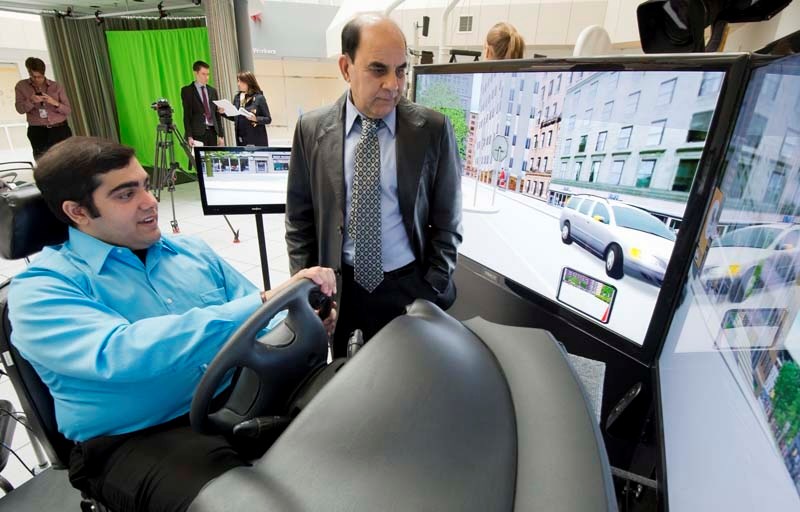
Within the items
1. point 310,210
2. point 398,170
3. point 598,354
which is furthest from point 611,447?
point 310,210

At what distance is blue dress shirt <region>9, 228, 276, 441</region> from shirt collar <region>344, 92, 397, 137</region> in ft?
2.75

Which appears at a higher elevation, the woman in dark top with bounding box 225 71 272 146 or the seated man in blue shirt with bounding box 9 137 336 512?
the woman in dark top with bounding box 225 71 272 146

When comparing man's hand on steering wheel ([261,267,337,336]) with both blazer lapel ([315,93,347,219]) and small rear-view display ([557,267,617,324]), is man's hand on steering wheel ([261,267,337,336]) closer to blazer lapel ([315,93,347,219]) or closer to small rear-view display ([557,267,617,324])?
blazer lapel ([315,93,347,219])

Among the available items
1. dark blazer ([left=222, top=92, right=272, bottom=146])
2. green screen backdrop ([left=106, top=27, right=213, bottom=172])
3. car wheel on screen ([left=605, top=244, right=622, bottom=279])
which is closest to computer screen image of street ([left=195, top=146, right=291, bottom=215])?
car wheel on screen ([left=605, top=244, right=622, bottom=279])

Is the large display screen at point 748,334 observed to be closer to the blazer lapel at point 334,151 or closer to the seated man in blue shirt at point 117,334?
the seated man in blue shirt at point 117,334

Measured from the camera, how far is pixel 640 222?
1.14 m

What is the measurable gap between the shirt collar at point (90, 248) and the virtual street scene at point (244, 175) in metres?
1.17

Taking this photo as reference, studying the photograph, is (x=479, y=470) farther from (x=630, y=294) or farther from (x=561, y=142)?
(x=561, y=142)

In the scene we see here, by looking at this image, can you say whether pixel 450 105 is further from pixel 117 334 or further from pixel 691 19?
pixel 117 334

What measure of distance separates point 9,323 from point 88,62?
29.2 feet

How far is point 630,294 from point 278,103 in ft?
30.5

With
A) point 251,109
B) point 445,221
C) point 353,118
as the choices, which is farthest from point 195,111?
Answer: point 445,221

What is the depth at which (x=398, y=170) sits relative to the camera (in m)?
1.61

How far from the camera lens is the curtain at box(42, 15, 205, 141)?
734cm
